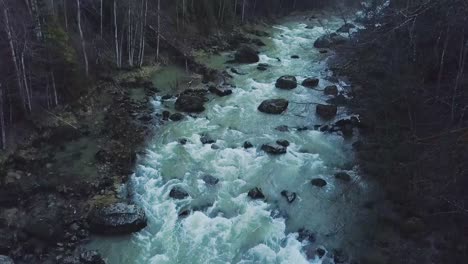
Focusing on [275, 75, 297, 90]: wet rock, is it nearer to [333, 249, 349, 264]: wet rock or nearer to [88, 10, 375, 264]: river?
[88, 10, 375, 264]: river

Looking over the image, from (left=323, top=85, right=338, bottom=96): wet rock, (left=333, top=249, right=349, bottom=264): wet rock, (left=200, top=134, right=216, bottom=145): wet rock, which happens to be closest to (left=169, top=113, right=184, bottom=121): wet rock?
(left=200, top=134, right=216, bottom=145): wet rock

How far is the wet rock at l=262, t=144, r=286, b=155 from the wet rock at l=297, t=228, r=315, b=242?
4899 millimetres

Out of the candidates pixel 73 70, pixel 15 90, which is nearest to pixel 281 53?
pixel 73 70

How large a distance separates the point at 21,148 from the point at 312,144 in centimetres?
1210

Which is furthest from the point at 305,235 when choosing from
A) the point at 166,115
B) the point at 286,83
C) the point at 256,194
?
the point at 286,83

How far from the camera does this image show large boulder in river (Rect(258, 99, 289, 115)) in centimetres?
2258

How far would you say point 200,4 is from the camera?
105 feet

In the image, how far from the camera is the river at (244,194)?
1379cm

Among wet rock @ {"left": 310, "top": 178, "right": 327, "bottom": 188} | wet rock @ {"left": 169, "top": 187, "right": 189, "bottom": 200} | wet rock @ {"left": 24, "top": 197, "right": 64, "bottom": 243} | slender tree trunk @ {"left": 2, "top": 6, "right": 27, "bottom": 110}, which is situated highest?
slender tree trunk @ {"left": 2, "top": 6, "right": 27, "bottom": 110}

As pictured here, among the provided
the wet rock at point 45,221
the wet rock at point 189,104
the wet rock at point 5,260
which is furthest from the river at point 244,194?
the wet rock at point 5,260

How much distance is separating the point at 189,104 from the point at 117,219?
30.4ft

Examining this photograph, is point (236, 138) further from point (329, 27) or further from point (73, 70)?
point (329, 27)

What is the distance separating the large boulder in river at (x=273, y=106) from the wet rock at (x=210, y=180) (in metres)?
6.68

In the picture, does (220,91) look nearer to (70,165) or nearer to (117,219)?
(70,165)
